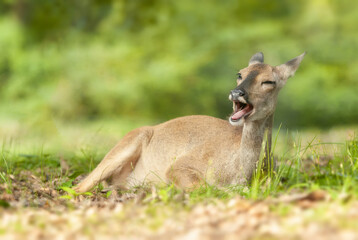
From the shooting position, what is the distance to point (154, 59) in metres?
18.0

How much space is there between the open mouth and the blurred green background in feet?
34.2

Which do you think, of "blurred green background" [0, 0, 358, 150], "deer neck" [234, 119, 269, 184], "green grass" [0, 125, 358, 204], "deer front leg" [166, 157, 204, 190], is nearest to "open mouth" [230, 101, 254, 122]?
"deer neck" [234, 119, 269, 184]

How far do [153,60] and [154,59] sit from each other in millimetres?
166

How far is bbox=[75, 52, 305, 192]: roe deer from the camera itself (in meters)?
5.18

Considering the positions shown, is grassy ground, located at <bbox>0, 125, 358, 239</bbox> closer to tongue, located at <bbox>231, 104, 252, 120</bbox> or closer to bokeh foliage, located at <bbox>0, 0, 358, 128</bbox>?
tongue, located at <bbox>231, 104, 252, 120</bbox>

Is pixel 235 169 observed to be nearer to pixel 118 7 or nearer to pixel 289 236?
pixel 289 236

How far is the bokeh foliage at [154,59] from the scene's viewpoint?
54.3 ft

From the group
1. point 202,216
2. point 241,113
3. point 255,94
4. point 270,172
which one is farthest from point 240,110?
point 202,216

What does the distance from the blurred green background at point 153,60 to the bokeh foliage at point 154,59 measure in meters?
0.03

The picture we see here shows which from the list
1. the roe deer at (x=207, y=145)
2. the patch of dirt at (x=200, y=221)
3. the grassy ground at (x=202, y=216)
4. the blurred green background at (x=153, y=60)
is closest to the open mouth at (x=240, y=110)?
the roe deer at (x=207, y=145)

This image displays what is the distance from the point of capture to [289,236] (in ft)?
8.95

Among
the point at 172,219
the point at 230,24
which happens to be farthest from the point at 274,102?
the point at 230,24

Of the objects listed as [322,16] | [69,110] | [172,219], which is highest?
[322,16]

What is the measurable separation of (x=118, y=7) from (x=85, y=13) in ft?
6.09
